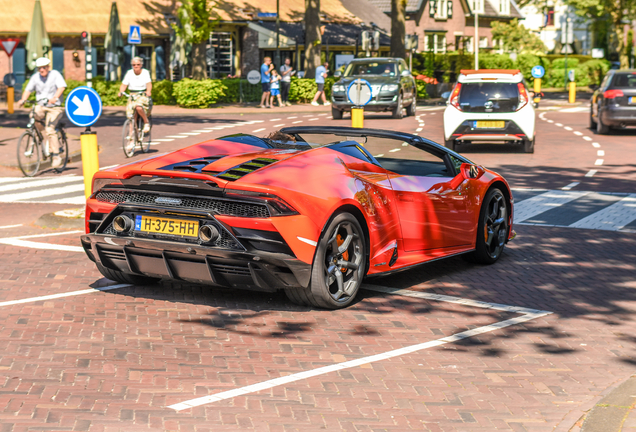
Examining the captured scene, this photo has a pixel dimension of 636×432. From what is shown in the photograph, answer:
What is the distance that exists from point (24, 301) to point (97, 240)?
33.9 inches

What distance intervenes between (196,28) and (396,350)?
110ft

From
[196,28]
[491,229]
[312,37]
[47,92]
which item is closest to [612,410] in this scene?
[491,229]

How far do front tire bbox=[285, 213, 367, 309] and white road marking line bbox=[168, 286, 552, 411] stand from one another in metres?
0.74

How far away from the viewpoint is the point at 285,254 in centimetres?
578

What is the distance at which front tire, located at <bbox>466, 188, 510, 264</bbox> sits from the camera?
26.1 ft

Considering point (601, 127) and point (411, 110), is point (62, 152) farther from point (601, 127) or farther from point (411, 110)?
point (411, 110)

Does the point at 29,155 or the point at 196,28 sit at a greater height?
the point at 196,28

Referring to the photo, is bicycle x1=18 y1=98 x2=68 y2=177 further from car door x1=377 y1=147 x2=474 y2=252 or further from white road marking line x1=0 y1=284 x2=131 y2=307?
car door x1=377 y1=147 x2=474 y2=252

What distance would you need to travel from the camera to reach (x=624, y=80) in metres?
21.7

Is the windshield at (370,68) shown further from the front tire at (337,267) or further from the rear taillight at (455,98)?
the front tire at (337,267)

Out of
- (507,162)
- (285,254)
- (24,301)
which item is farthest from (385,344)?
(507,162)

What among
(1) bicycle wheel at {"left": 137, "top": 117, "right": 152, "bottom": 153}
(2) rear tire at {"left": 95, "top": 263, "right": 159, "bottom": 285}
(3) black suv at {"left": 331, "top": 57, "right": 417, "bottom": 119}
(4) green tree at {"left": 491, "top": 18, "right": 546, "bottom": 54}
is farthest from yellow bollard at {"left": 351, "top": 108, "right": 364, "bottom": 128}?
(4) green tree at {"left": 491, "top": 18, "right": 546, "bottom": 54}

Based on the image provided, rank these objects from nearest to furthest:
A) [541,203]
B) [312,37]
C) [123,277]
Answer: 1. [123,277]
2. [541,203]
3. [312,37]

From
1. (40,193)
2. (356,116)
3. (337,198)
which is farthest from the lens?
(356,116)
